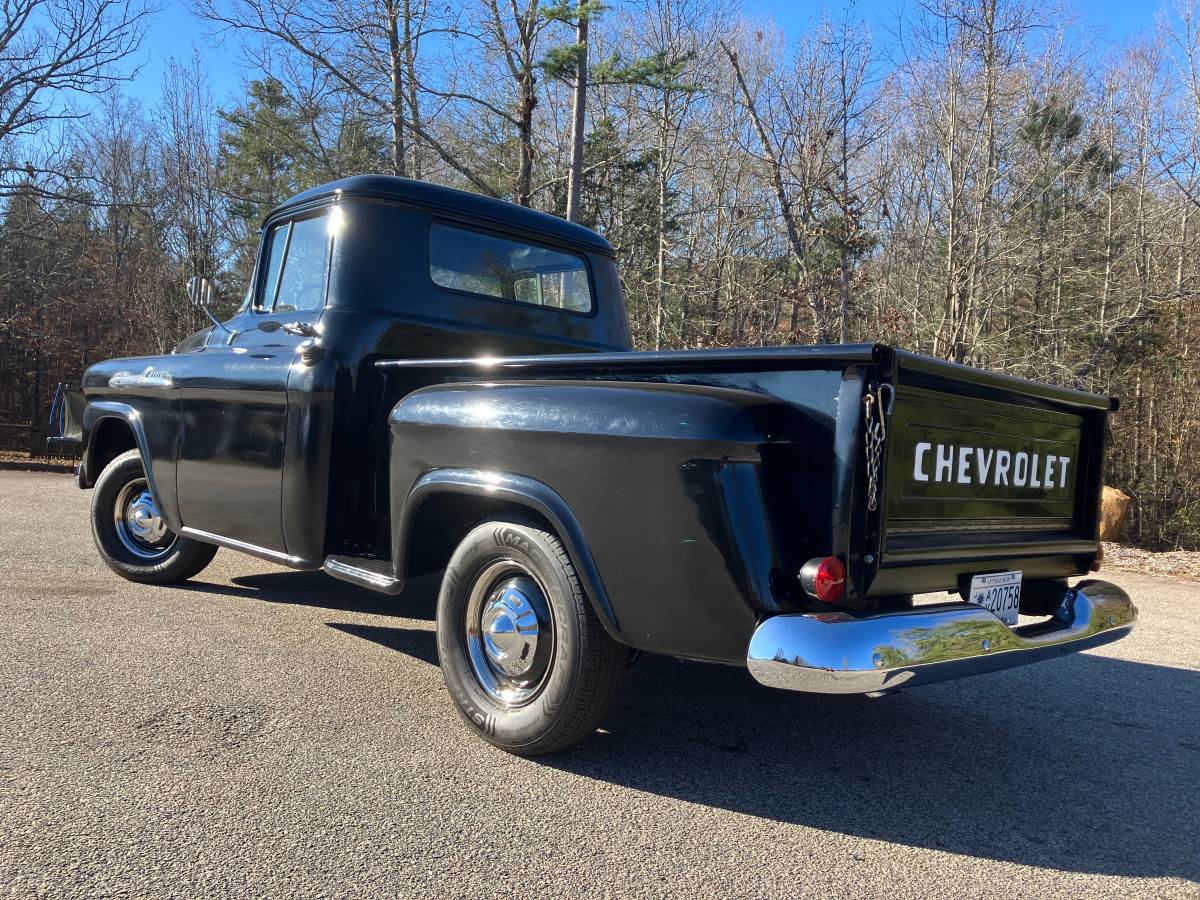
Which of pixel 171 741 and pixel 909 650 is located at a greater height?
pixel 909 650

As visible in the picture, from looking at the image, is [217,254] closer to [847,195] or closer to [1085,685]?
[847,195]

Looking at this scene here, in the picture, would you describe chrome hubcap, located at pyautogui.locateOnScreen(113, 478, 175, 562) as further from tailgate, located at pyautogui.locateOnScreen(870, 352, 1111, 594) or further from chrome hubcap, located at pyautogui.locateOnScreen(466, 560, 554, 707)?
tailgate, located at pyautogui.locateOnScreen(870, 352, 1111, 594)

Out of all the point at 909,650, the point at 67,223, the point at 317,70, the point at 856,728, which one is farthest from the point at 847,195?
the point at 67,223

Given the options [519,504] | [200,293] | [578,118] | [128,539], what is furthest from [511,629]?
[578,118]

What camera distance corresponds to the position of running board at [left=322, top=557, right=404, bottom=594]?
3.35 m

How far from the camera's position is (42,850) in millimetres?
2160

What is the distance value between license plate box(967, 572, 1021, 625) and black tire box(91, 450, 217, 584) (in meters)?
4.25

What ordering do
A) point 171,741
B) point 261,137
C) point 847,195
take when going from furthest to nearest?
1. point 261,137
2. point 847,195
3. point 171,741

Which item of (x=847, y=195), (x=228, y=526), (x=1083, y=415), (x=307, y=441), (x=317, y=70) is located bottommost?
(x=228, y=526)

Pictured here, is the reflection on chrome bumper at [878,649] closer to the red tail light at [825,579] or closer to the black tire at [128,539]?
the red tail light at [825,579]

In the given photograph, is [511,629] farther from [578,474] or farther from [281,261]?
[281,261]

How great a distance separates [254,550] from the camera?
406 cm

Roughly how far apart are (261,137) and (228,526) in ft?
50.8

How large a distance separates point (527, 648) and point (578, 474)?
662 millimetres
